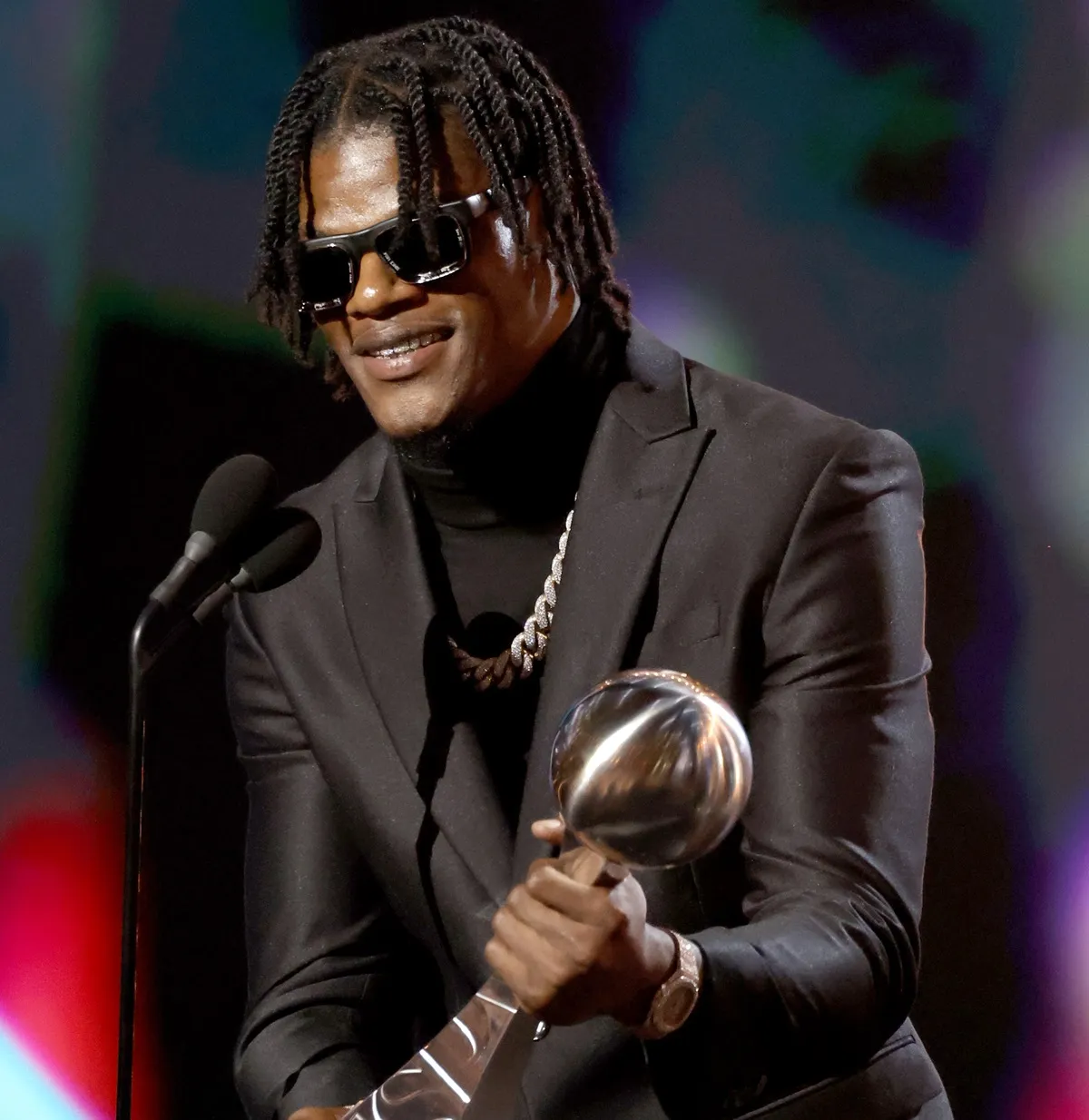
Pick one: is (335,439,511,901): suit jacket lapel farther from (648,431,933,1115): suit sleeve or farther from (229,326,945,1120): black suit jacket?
(648,431,933,1115): suit sleeve

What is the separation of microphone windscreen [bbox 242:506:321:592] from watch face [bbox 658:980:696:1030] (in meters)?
0.62

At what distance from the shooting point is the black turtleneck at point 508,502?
2127mm

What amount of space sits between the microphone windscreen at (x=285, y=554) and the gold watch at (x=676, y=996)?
0.59 meters

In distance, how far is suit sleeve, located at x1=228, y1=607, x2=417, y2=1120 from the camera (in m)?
2.12

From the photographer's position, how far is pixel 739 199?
283 centimetres

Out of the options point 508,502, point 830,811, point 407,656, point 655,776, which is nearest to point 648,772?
point 655,776

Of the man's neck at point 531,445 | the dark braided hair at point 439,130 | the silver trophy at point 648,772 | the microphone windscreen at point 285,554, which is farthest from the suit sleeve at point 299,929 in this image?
the silver trophy at point 648,772

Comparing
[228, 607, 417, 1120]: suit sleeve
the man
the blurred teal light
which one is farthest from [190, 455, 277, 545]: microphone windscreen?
the blurred teal light

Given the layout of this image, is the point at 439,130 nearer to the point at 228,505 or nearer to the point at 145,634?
the point at 228,505

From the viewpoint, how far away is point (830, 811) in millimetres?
1809

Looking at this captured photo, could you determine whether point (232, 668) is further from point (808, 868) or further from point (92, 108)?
point (92, 108)

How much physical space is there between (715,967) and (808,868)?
0.92ft

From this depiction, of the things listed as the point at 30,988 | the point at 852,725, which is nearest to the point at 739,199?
the point at 852,725

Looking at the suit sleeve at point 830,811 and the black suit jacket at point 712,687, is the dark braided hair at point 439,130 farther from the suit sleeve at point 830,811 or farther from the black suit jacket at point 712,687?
the suit sleeve at point 830,811
